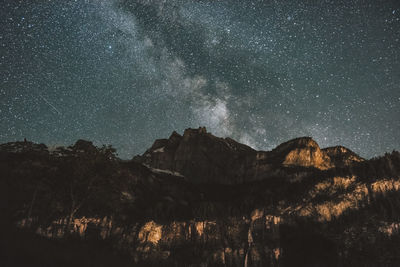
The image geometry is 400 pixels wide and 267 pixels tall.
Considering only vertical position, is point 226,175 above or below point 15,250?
above

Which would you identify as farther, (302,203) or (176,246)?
(302,203)

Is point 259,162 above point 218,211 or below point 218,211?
above

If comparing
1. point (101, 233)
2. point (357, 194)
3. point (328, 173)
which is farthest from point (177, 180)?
point (357, 194)

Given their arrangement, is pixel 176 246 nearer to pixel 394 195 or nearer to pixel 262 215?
pixel 262 215

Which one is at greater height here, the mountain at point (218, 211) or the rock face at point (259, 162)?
the rock face at point (259, 162)

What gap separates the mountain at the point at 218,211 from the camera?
46.9m

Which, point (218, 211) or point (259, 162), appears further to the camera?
point (259, 162)

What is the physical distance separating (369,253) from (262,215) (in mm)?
45547

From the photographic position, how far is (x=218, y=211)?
131625mm

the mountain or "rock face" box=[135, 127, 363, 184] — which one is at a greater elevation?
"rock face" box=[135, 127, 363, 184]

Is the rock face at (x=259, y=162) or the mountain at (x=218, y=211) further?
the rock face at (x=259, y=162)

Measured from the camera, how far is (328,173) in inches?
5231

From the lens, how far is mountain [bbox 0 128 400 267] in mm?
46875

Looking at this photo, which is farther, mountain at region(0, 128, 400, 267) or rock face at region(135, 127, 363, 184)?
rock face at region(135, 127, 363, 184)
